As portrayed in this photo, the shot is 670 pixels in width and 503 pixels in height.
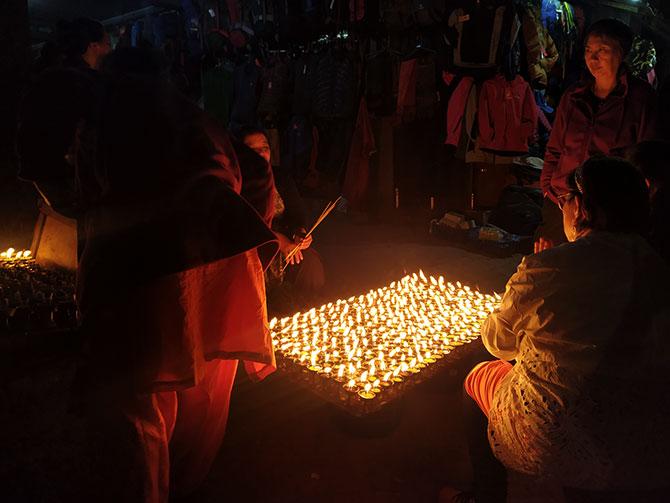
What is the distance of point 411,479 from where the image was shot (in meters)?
3.00

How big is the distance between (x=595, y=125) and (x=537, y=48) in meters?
3.04

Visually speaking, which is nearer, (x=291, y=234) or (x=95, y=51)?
(x=95, y=51)

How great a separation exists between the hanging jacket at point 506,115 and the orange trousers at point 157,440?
5.29m

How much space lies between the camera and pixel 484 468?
7.75ft

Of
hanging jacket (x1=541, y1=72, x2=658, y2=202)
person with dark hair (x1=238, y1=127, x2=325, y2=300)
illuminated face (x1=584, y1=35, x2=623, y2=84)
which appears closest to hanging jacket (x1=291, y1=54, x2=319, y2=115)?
person with dark hair (x1=238, y1=127, x2=325, y2=300)

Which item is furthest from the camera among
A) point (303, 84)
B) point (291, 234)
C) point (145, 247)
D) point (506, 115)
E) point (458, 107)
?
point (303, 84)

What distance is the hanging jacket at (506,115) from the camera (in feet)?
21.9

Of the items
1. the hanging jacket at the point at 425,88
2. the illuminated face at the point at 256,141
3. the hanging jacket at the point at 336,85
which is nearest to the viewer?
the illuminated face at the point at 256,141

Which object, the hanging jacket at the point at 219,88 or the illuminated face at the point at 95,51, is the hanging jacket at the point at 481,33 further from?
the illuminated face at the point at 95,51

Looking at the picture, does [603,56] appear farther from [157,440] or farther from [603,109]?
[157,440]

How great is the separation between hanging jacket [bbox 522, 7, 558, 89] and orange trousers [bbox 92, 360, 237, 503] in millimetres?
5806

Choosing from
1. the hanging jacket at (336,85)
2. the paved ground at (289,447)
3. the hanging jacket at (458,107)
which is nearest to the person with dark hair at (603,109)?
the paved ground at (289,447)

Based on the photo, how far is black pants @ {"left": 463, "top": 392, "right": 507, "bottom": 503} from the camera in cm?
235

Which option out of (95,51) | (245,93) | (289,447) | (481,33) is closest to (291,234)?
(289,447)
